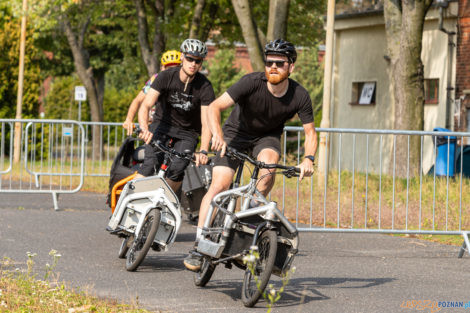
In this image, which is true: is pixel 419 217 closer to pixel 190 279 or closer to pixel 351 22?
pixel 190 279

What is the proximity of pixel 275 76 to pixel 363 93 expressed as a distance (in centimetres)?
2197

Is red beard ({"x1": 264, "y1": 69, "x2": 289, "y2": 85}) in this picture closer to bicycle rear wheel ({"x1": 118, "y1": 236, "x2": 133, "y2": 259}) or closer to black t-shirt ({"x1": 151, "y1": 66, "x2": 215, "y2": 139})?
black t-shirt ({"x1": 151, "y1": 66, "x2": 215, "y2": 139})

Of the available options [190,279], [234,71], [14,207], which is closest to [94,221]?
[14,207]

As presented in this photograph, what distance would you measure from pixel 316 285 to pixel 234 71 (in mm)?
40538

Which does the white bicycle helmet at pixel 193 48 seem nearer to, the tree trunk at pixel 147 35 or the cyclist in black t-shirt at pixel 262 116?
the cyclist in black t-shirt at pixel 262 116

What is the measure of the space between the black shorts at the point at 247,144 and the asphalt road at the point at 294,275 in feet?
3.28

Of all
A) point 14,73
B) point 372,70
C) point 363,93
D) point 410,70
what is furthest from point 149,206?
point 14,73

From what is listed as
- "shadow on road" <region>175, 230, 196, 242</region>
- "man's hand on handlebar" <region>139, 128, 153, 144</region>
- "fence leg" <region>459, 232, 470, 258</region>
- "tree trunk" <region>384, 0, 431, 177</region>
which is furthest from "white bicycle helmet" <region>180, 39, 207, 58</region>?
"tree trunk" <region>384, 0, 431, 177</region>

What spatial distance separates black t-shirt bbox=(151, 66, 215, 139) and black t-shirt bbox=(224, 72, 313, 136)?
1.21 meters

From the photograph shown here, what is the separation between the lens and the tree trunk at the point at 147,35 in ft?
93.7

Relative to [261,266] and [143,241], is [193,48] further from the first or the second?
[261,266]

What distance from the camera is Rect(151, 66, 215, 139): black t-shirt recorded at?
28.3 ft

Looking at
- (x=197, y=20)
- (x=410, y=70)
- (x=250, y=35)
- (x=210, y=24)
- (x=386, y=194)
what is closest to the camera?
(x=386, y=194)

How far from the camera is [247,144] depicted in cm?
752
